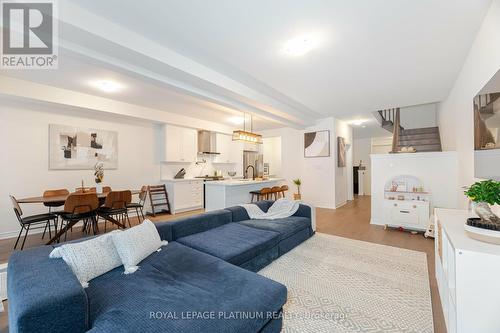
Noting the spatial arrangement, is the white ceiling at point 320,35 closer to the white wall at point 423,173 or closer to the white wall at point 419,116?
the white wall at point 423,173

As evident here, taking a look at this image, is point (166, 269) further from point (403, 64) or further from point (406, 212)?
point (406, 212)

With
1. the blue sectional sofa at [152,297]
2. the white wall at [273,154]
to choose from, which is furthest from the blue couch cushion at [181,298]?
the white wall at [273,154]

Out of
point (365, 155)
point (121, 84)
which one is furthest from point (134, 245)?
point (365, 155)

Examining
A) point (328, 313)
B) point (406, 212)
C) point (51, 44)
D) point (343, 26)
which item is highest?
point (343, 26)

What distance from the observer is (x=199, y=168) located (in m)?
7.34

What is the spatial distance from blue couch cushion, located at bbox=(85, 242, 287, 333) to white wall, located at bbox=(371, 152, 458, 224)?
160 inches

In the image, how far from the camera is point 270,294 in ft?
4.85

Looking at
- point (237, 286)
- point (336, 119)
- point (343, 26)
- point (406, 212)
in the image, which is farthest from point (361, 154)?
point (237, 286)

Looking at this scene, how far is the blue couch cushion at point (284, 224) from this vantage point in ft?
10.1

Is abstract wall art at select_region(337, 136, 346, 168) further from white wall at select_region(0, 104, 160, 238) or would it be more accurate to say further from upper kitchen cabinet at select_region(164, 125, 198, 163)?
white wall at select_region(0, 104, 160, 238)

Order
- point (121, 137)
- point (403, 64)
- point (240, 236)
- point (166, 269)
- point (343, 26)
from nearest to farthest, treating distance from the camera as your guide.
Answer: point (166, 269)
point (343, 26)
point (240, 236)
point (403, 64)
point (121, 137)

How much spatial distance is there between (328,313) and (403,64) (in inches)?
136

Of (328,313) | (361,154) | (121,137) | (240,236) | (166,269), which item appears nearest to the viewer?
(166,269)

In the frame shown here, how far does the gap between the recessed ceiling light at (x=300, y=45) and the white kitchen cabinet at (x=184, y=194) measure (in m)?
4.60
